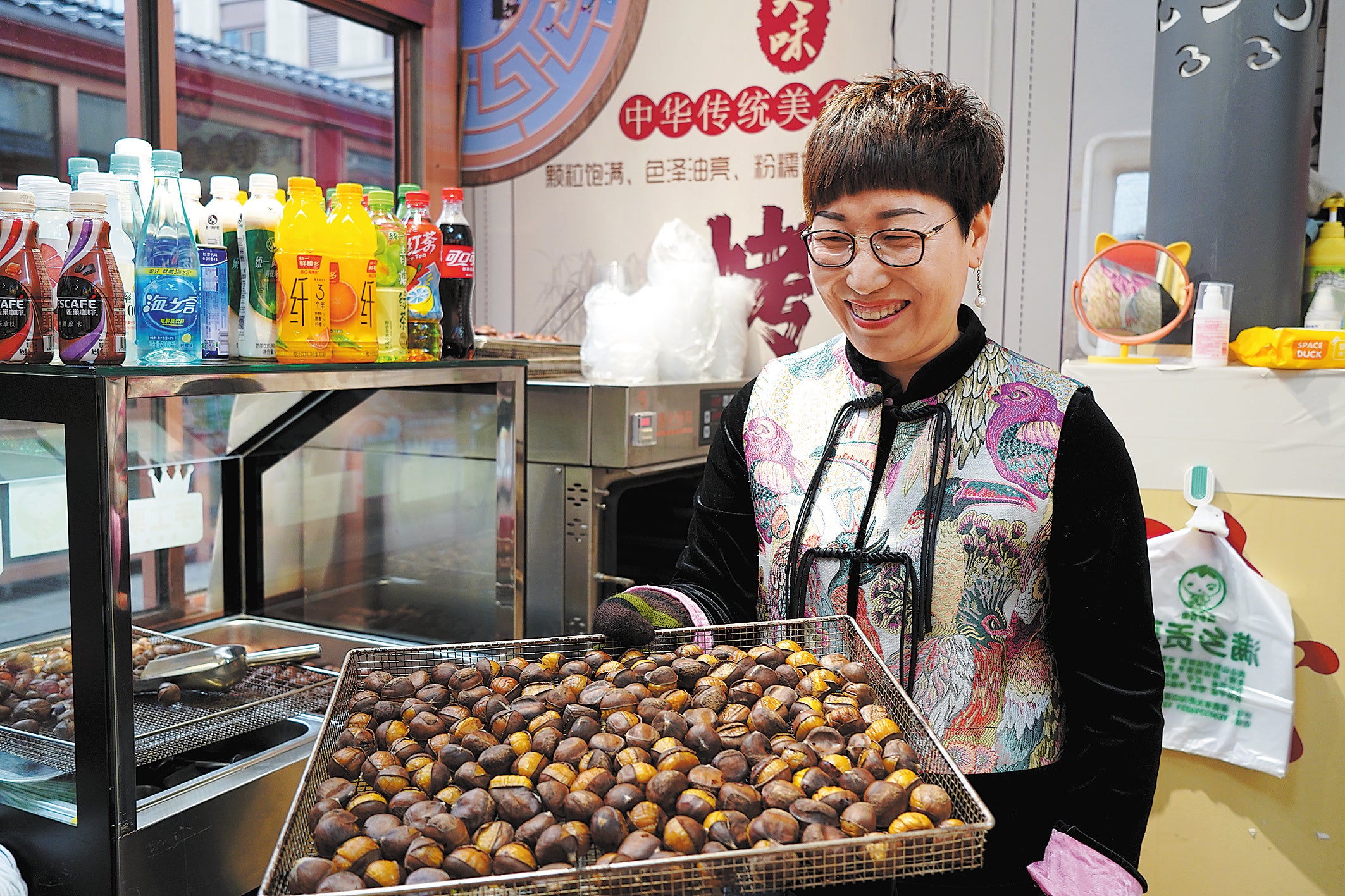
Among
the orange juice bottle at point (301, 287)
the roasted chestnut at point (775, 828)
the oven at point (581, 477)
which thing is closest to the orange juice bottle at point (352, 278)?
the orange juice bottle at point (301, 287)

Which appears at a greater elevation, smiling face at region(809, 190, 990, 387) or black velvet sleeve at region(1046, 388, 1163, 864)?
smiling face at region(809, 190, 990, 387)

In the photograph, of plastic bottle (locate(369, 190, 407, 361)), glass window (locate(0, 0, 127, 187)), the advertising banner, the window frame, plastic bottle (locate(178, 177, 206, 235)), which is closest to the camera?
plastic bottle (locate(178, 177, 206, 235))

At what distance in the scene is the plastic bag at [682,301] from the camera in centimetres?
286

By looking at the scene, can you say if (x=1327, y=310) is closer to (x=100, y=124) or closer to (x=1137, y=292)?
(x=1137, y=292)

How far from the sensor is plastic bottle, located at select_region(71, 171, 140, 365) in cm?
139

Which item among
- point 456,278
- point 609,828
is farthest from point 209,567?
point 609,828

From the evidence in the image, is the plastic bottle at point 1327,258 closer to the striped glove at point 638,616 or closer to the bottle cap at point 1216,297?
the bottle cap at point 1216,297

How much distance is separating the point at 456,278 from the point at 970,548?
3.78ft

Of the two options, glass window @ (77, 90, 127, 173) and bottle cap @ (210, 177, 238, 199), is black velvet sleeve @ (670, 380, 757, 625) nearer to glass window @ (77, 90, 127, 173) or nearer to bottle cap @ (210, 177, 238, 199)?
bottle cap @ (210, 177, 238, 199)

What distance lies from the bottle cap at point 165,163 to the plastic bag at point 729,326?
176 cm

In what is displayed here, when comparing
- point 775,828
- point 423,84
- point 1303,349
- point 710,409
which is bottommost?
point 775,828

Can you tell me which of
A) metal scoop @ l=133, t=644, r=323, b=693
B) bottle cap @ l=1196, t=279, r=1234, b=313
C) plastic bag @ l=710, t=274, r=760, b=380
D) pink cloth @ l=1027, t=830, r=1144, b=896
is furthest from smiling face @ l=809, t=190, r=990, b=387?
plastic bag @ l=710, t=274, r=760, b=380

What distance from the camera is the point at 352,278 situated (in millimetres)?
1572

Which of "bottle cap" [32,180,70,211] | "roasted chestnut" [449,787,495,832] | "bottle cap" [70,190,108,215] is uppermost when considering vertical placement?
"bottle cap" [32,180,70,211]
